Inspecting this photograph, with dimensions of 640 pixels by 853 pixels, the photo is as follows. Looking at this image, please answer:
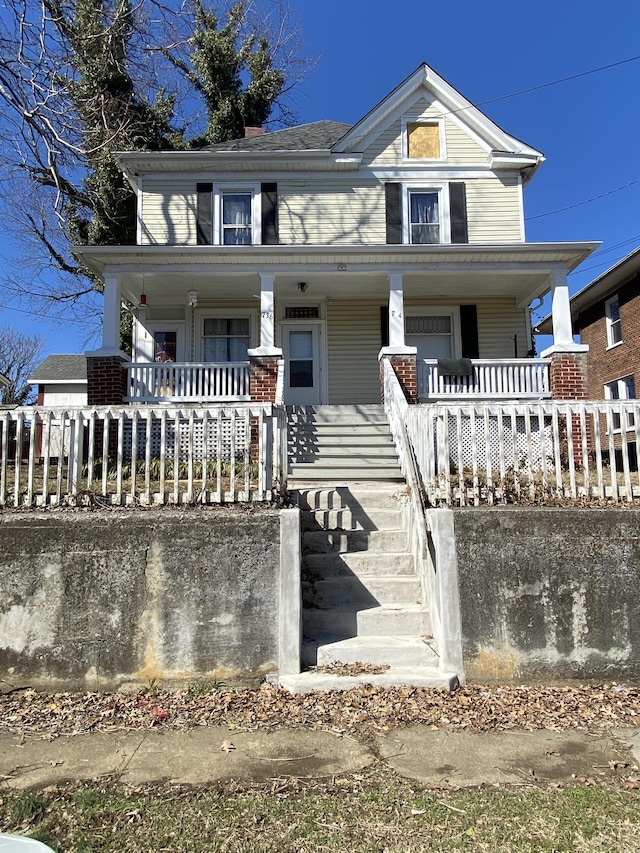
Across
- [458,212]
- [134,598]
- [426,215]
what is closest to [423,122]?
[426,215]

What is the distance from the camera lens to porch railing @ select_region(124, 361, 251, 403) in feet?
34.8

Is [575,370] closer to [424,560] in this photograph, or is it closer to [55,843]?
[424,560]

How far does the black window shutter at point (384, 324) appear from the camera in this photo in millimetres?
12754

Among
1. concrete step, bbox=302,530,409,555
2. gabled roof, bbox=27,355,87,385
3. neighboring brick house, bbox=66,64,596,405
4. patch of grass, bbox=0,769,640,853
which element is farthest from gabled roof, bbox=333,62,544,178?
gabled roof, bbox=27,355,87,385

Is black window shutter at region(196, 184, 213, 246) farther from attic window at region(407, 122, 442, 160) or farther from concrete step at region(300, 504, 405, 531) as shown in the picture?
concrete step at region(300, 504, 405, 531)

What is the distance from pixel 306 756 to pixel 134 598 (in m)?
1.90

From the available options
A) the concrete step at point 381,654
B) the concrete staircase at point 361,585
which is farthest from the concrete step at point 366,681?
the concrete step at point 381,654

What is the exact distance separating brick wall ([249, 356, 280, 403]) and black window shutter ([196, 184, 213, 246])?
12.8 ft

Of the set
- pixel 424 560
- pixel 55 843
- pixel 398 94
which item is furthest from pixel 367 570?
pixel 398 94

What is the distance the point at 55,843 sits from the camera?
267 centimetres

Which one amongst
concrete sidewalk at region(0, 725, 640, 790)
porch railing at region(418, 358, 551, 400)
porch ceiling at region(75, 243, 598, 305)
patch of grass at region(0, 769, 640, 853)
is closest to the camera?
patch of grass at region(0, 769, 640, 853)

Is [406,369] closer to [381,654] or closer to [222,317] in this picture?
[222,317]

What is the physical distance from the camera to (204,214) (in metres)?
12.9

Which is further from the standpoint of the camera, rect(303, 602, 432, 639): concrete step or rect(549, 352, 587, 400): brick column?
rect(549, 352, 587, 400): brick column
